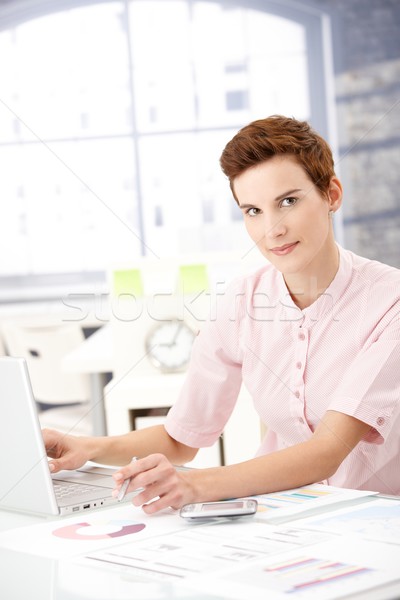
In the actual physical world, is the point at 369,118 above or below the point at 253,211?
above

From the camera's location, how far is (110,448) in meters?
1.45

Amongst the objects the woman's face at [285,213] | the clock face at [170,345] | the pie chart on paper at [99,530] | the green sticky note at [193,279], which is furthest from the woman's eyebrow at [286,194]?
the clock face at [170,345]

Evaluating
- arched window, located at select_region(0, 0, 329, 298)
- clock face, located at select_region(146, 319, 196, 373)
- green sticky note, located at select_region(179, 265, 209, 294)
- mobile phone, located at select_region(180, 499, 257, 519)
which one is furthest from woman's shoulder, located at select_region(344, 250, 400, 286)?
arched window, located at select_region(0, 0, 329, 298)

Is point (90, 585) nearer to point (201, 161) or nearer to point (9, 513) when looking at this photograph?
point (9, 513)

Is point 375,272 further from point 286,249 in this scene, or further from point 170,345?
point 170,345

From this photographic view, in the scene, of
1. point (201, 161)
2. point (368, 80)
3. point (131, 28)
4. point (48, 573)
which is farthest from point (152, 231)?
point (48, 573)

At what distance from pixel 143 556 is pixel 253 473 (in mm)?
287

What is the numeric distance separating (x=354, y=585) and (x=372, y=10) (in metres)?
5.10

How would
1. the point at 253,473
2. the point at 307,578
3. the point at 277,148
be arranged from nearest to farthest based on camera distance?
the point at 307,578 < the point at 253,473 < the point at 277,148

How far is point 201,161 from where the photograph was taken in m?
5.46

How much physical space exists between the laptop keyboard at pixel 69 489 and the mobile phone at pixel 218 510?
0.69ft

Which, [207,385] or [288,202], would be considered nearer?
[288,202]

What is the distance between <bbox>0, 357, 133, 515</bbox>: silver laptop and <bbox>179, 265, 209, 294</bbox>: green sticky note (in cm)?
132

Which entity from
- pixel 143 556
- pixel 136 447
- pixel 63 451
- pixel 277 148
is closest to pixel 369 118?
pixel 277 148
